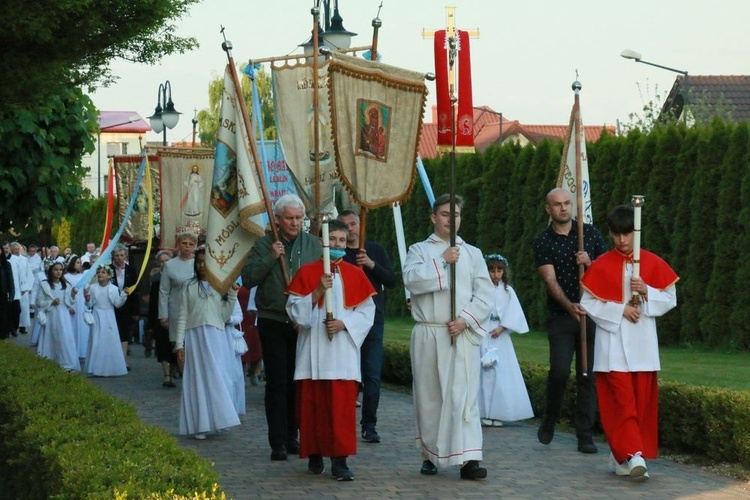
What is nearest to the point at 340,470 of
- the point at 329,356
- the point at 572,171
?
the point at 329,356

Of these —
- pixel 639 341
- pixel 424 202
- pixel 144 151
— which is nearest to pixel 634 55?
pixel 424 202

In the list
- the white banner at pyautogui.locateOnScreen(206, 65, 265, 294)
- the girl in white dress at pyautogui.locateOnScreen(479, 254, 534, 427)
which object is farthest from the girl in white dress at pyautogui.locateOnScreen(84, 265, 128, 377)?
the white banner at pyautogui.locateOnScreen(206, 65, 265, 294)

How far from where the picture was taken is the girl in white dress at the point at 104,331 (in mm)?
18875

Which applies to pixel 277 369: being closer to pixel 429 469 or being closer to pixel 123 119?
pixel 429 469

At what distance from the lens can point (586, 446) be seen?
10.1 meters

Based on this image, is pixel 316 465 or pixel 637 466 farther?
pixel 316 465

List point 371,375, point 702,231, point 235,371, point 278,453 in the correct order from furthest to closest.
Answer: point 702,231, point 235,371, point 371,375, point 278,453

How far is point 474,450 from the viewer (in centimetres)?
880

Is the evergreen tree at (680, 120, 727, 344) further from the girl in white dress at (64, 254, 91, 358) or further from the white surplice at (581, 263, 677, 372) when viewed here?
the white surplice at (581, 263, 677, 372)

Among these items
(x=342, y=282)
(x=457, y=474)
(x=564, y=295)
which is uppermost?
(x=342, y=282)

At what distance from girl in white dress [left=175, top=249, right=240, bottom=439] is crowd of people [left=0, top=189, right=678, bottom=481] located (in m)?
0.01

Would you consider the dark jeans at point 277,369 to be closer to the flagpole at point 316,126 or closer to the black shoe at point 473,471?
the flagpole at point 316,126

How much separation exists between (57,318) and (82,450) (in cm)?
1372

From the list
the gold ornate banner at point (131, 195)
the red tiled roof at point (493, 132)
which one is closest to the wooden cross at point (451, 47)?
the gold ornate banner at point (131, 195)
